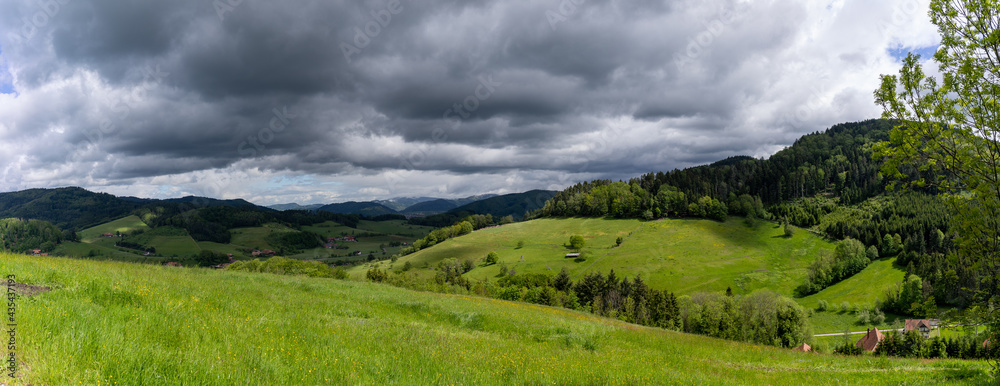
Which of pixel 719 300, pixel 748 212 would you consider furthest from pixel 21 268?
pixel 748 212

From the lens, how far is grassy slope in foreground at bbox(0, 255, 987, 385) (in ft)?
20.3

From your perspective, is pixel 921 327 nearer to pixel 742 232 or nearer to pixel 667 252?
pixel 667 252

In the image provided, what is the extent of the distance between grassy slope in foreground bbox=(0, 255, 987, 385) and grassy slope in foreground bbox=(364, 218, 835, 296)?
100 meters

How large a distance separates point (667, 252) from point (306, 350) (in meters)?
151

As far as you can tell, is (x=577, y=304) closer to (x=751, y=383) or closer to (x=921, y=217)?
(x=751, y=383)

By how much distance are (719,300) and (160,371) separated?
9037 centimetres

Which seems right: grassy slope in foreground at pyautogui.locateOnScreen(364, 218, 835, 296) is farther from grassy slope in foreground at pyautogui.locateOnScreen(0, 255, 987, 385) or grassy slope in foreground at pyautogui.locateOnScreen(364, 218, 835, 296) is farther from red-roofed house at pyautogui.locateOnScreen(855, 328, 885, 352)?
grassy slope in foreground at pyautogui.locateOnScreen(0, 255, 987, 385)

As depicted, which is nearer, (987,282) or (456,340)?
(987,282)

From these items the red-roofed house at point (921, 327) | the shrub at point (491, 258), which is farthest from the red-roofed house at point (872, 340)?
the shrub at point (491, 258)

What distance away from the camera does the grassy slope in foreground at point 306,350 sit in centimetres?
619

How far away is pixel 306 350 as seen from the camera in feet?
30.0

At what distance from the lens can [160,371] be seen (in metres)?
6.07

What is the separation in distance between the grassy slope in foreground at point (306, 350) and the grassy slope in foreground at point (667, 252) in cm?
10009

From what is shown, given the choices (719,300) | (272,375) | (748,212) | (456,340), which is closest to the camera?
(272,375)
